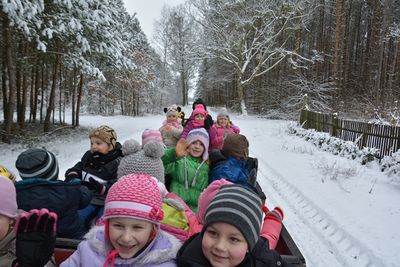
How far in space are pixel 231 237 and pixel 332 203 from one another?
199 inches

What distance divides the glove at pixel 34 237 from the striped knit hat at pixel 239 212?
39.8 inches

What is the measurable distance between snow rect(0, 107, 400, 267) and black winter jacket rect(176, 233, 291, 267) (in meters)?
2.42

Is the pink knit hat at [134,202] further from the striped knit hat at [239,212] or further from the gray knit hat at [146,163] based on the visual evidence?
the gray knit hat at [146,163]

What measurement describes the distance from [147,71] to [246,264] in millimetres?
37639

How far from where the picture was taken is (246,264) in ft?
6.24

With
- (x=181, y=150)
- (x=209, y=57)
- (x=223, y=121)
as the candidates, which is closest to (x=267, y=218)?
(x=181, y=150)

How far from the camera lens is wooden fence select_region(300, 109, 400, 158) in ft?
30.4

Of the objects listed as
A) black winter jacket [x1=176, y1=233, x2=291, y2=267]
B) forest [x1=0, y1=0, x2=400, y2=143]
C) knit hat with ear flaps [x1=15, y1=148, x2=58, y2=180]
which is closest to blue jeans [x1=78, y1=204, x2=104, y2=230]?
knit hat with ear flaps [x1=15, y1=148, x2=58, y2=180]

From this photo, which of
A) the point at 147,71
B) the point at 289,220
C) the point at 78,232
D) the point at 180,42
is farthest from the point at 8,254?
the point at 180,42

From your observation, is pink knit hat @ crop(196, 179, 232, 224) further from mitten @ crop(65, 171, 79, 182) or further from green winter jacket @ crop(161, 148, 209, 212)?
mitten @ crop(65, 171, 79, 182)

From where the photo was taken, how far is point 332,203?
6.16 meters

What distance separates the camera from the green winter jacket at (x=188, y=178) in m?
3.92

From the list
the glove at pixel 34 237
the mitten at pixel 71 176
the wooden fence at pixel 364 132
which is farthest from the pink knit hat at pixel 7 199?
the wooden fence at pixel 364 132

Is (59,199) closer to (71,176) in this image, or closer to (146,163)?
(146,163)
